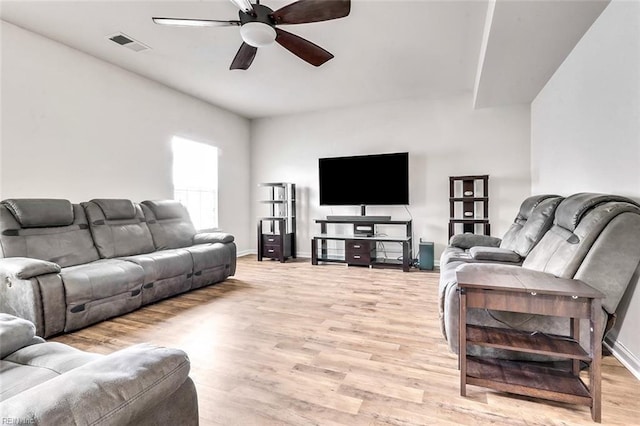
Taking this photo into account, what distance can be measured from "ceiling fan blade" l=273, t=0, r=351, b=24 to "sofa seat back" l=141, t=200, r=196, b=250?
9.45 feet

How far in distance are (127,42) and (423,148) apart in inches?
164

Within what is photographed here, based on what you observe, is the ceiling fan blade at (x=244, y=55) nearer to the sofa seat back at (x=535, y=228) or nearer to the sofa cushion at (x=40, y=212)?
the sofa cushion at (x=40, y=212)

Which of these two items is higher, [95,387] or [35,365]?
[95,387]

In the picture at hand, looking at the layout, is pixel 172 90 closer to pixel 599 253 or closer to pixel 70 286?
pixel 70 286

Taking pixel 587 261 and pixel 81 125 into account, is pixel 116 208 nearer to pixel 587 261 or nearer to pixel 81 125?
pixel 81 125

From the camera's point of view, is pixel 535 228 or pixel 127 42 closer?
pixel 535 228

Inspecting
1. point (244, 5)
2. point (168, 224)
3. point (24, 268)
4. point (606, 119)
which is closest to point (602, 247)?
point (606, 119)

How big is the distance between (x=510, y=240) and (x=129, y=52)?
15.0 ft

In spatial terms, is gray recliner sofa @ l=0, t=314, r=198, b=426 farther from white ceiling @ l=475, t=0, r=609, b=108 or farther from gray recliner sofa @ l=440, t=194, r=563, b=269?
Answer: white ceiling @ l=475, t=0, r=609, b=108

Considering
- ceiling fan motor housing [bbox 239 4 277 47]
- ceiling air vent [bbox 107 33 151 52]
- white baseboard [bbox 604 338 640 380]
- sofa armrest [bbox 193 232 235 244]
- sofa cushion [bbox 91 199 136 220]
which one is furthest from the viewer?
sofa armrest [bbox 193 232 235 244]

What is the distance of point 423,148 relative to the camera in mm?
5020

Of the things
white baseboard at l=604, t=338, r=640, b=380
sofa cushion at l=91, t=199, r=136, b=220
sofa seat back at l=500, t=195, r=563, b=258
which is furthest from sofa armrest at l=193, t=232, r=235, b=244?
white baseboard at l=604, t=338, r=640, b=380

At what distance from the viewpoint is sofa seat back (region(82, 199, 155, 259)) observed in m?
3.27

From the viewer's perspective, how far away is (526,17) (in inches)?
94.1
